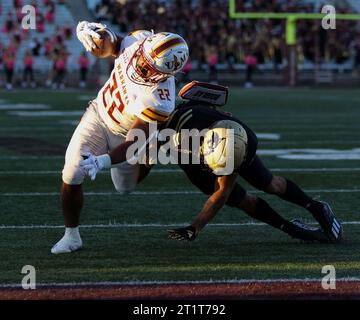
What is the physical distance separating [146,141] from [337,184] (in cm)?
338

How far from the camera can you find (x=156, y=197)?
792 cm

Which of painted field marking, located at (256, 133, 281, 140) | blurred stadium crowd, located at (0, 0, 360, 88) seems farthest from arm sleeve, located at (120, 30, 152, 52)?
blurred stadium crowd, located at (0, 0, 360, 88)

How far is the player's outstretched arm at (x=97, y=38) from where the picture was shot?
230 inches

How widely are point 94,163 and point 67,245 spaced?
67 cm

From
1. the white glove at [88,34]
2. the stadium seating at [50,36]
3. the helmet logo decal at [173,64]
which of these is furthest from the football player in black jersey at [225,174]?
the stadium seating at [50,36]

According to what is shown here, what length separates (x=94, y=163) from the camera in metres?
5.30

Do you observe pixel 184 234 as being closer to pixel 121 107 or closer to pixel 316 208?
pixel 121 107

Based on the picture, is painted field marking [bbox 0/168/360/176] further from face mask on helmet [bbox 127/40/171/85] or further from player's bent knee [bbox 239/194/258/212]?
face mask on helmet [bbox 127/40/171/85]

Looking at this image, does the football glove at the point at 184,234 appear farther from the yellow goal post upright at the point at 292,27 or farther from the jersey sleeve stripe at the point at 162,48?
the yellow goal post upright at the point at 292,27

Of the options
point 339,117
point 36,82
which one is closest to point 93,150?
point 339,117

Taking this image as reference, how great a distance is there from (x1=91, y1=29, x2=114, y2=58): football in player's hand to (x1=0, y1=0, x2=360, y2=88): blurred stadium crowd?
21671mm

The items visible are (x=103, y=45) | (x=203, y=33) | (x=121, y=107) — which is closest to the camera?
(x=121, y=107)

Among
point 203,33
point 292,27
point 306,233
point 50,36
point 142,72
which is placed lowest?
point 203,33

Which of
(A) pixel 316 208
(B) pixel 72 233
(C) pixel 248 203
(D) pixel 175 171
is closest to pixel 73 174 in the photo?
(B) pixel 72 233
